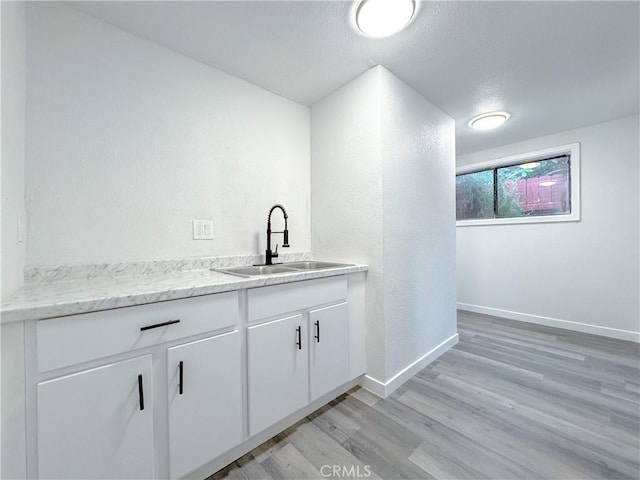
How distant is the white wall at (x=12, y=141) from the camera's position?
2.98 feet

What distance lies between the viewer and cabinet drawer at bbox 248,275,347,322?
1.25m

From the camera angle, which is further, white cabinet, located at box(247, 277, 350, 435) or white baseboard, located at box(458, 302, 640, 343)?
white baseboard, located at box(458, 302, 640, 343)

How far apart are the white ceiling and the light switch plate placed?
1.05 meters

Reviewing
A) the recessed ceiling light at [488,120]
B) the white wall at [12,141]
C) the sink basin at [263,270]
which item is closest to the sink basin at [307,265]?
the sink basin at [263,270]

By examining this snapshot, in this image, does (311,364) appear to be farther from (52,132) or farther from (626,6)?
(626,6)

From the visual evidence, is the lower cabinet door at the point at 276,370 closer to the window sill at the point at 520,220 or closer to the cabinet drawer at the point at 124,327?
the cabinet drawer at the point at 124,327

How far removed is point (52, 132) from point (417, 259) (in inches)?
90.5

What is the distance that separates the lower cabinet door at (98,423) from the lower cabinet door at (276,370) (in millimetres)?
419

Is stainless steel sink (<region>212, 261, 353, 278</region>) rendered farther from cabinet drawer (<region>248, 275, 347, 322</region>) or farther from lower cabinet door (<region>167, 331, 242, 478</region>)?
lower cabinet door (<region>167, 331, 242, 478</region>)

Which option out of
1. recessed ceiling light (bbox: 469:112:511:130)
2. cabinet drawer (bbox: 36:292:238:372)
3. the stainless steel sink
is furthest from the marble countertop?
recessed ceiling light (bbox: 469:112:511:130)

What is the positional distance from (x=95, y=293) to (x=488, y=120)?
3.22 meters

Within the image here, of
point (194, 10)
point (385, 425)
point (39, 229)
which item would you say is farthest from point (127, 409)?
point (194, 10)

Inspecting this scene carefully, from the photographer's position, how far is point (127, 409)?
907mm

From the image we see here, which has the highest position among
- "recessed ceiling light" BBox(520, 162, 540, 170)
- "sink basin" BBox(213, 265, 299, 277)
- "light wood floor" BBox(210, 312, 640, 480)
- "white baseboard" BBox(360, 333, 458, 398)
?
"recessed ceiling light" BBox(520, 162, 540, 170)
